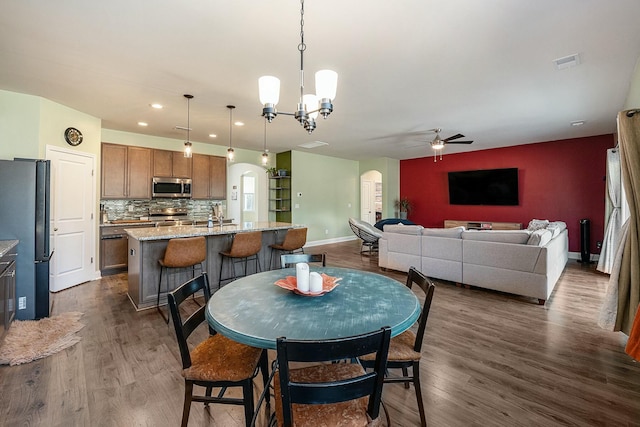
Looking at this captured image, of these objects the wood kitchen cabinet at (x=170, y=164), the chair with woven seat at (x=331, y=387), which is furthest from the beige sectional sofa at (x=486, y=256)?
the wood kitchen cabinet at (x=170, y=164)

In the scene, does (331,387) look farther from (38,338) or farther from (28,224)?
(28,224)

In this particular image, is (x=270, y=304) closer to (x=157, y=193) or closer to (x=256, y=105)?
(x=256, y=105)

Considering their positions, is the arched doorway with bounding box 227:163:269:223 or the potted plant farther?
the potted plant

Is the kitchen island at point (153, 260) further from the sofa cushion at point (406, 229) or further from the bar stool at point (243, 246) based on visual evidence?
the sofa cushion at point (406, 229)

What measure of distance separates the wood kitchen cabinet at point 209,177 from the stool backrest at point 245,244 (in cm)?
307

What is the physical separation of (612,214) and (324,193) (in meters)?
6.02

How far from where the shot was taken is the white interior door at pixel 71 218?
13.1 ft

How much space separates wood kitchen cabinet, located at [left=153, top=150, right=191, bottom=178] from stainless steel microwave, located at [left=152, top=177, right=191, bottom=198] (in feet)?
0.38

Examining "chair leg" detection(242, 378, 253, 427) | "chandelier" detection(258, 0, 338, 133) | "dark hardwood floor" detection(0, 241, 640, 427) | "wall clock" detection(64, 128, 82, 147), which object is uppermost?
"wall clock" detection(64, 128, 82, 147)

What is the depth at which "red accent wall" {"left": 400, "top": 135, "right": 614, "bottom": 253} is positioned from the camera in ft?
19.6

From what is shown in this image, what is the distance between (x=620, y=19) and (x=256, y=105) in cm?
367

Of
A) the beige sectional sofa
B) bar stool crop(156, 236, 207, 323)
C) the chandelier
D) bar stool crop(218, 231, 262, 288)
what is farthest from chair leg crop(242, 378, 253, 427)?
the beige sectional sofa

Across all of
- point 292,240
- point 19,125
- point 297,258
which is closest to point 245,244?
point 292,240

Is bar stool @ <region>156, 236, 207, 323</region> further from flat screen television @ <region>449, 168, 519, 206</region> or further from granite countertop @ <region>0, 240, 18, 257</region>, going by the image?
flat screen television @ <region>449, 168, 519, 206</region>
